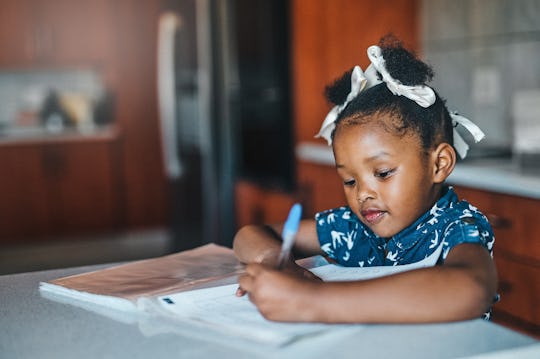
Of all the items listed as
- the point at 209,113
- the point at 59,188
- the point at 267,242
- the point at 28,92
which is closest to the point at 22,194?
the point at 59,188

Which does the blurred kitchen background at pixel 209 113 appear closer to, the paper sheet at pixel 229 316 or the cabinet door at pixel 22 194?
the cabinet door at pixel 22 194

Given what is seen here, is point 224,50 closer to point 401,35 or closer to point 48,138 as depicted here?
point 401,35

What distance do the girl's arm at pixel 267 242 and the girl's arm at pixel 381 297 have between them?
30 cm

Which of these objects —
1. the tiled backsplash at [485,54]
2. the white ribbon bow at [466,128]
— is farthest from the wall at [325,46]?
the white ribbon bow at [466,128]

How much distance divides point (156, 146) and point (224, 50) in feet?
6.33

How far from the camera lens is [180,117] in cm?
419

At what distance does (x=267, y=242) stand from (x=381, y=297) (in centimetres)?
48

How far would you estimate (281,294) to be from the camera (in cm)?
79

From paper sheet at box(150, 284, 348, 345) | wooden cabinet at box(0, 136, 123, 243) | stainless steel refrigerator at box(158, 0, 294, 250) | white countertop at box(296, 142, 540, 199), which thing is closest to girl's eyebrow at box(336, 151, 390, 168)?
paper sheet at box(150, 284, 348, 345)

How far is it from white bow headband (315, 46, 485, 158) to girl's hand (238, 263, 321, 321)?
0.40m

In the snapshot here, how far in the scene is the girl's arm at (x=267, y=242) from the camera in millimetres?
1174

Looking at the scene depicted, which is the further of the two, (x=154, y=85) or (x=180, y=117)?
(x=154, y=85)

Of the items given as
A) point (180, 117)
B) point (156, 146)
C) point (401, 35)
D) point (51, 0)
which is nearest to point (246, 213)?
point (180, 117)

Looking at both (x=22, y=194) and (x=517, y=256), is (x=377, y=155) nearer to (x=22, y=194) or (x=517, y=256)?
(x=517, y=256)
